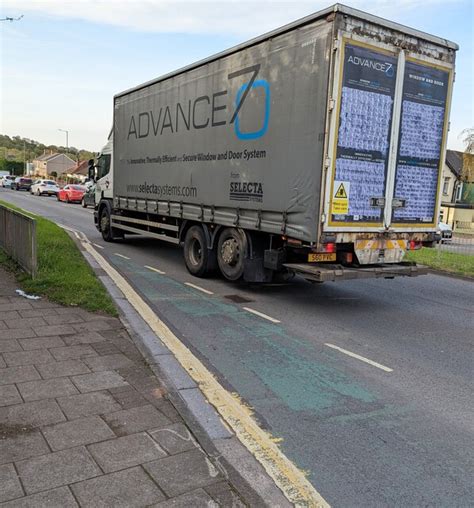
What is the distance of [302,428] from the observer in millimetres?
3762

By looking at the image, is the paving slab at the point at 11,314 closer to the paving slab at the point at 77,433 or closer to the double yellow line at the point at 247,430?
the double yellow line at the point at 247,430

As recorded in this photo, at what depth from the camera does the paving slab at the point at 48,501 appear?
8.55 ft

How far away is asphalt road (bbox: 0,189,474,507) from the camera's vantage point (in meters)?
3.21

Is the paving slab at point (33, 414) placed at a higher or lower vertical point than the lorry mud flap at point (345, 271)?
lower

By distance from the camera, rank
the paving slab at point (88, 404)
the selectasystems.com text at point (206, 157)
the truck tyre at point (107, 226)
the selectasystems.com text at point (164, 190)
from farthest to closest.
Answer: the truck tyre at point (107, 226) < the selectasystems.com text at point (164, 190) < the selectasystems.com text at point (206, 157) < the paving slab at point (88, 404)

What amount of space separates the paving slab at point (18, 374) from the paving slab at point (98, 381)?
362mm

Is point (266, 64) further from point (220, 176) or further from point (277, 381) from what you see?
point (277, 381)

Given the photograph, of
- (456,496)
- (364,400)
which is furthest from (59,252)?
(456,496)

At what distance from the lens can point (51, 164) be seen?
12100cm

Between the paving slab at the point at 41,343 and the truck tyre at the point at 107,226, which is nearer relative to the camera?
the paving slab at the point at 41,343

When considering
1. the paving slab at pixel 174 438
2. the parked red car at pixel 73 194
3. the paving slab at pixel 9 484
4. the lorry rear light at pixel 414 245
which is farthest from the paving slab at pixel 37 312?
the parked red car at pixel 73 194

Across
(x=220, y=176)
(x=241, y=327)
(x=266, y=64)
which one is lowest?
(x=241, y=327)

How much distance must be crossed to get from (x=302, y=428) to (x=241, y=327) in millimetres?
2782

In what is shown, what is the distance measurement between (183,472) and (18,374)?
2.07 m
